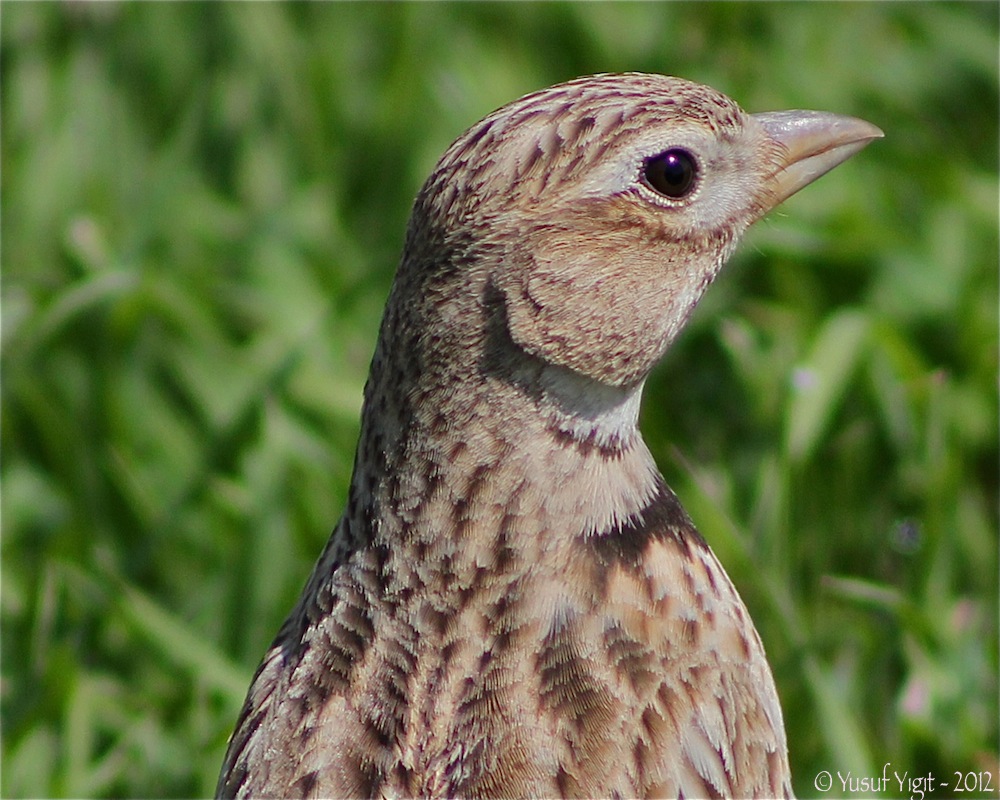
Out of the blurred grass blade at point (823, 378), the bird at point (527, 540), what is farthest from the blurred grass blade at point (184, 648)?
the blurred grass blade at point (823, 378)

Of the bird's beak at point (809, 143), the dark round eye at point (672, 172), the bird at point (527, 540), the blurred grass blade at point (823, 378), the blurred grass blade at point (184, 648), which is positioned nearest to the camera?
the bird at point (527, 540)

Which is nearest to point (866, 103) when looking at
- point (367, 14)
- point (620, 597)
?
point (367, 14)

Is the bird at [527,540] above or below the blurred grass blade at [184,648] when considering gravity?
above

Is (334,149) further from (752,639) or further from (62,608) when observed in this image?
(752,639)

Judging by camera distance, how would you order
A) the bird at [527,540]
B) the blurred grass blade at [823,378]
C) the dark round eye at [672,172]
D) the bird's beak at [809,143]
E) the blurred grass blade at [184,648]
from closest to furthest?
the bird at [527,540]
the dark round eye at [672,172]
the bird's beak at [809,143]
the blurred grass blade at [184,648]
the blurred grass blade at [823,378]

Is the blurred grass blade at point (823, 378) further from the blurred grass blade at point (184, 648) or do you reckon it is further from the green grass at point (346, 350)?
the blurred grass blade at point (184, 648)

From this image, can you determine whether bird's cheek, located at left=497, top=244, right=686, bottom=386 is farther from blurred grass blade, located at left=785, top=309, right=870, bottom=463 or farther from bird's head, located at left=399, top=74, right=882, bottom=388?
blurred grass blade, located at left=785, top=309, right=870, bottom=463

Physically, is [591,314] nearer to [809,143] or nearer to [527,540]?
[527,540]

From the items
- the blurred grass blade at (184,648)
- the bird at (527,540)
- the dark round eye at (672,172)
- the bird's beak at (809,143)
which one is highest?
the bird's beak at (809,143)
